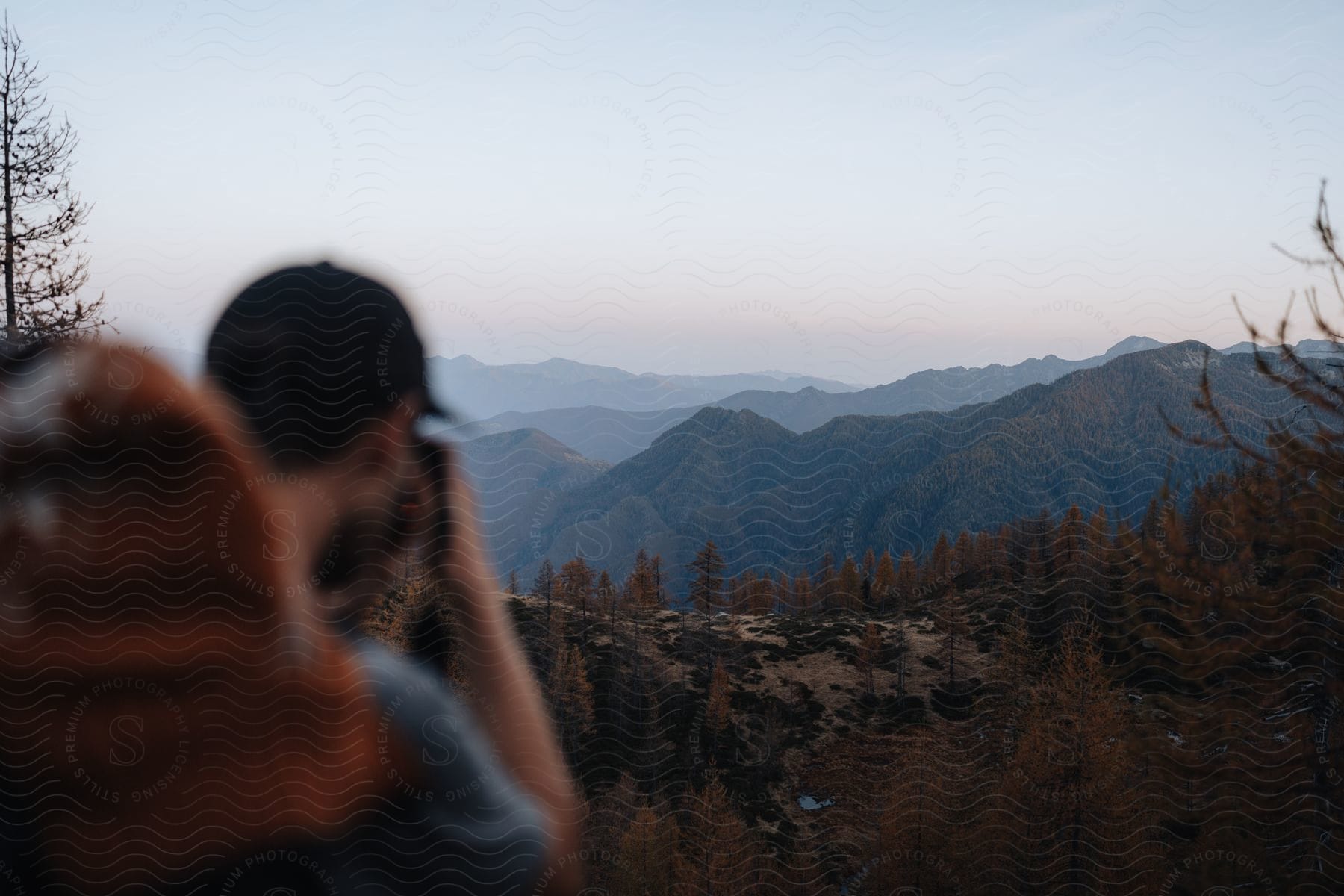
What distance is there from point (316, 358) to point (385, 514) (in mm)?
573

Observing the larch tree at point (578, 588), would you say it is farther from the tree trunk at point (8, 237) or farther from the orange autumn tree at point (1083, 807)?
the tree trunk at point (8, 237)

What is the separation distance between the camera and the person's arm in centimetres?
266

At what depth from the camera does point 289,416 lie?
223 centimetres

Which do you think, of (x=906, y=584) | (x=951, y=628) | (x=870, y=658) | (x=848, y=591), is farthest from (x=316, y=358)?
(x=906, y=584)

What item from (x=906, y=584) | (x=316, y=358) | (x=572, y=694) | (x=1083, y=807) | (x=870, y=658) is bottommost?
(x=906, y=584)

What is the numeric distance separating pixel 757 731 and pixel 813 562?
446ft

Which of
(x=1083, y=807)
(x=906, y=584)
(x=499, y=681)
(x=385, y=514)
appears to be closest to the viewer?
(x=385, y=514)

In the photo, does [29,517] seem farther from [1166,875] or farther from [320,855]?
[1166,875]

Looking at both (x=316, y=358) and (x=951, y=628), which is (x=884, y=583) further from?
(x=316, y=358)

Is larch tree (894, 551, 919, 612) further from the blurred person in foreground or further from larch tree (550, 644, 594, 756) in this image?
the blurred person in foreground

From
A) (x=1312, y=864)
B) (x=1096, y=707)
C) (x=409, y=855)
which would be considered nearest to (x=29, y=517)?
(x=409, y=855)

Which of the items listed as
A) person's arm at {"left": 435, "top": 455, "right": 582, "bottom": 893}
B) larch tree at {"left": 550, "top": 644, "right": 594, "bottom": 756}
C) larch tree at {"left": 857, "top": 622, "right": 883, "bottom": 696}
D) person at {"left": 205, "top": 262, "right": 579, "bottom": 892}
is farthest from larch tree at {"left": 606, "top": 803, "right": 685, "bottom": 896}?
larch tree at {"left": 857, "top": 622, "right": 883, "bottom": 696}

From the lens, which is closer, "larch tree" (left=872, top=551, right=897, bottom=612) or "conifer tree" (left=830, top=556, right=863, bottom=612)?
"conifer tree" (left=830, top=556, right=863, bottom=612)

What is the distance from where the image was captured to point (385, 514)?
2.47m
